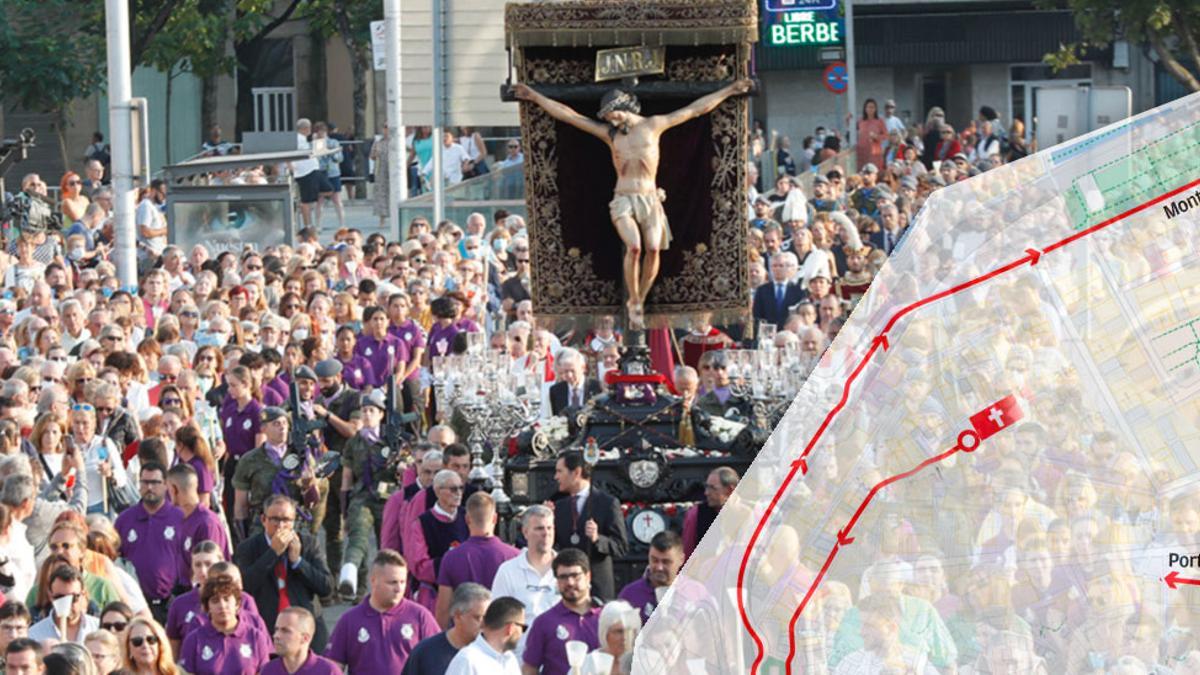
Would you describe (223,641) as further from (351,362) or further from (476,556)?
(351,362)

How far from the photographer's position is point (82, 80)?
39.2 m

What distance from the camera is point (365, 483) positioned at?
48.2 ft

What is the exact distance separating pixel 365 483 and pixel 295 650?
5312mm

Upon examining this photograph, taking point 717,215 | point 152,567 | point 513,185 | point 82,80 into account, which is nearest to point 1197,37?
point 513,185

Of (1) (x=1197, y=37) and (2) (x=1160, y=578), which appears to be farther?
(1) (x=1197, y=37)

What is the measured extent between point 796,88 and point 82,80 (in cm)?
1509

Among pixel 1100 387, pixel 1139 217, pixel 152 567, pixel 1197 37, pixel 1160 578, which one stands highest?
pixel 1197 37

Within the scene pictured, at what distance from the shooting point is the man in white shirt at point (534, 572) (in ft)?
35.3

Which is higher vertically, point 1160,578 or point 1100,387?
point 1100,387

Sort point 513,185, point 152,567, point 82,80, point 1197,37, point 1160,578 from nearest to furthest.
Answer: point 1160,578
point 152,567
point 513,185
point 1197,37
point 82,80

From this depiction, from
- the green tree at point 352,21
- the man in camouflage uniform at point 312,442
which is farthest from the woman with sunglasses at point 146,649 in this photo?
the green tree at point 352,21

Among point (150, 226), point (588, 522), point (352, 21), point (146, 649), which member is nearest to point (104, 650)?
point (146, 649)

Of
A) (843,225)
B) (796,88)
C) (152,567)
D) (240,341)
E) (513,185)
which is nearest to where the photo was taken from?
(152,567)

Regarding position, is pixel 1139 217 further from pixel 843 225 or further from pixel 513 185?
pixel 513 185
